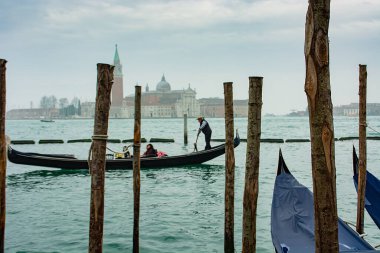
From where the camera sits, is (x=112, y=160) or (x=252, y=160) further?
(x=112, y=160)

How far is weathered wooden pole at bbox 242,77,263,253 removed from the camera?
317 cm

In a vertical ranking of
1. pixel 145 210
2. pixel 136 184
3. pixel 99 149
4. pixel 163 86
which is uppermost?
pixel 163 86

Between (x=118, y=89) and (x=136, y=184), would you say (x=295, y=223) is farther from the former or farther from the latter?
(x=118, y=89)

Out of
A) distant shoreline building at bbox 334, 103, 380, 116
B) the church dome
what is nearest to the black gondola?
the church dome

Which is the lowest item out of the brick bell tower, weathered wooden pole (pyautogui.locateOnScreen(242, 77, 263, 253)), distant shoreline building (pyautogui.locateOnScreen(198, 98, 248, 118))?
weathered wooden pole (pyautogui.locateOnScreen(242, 77, 263, 253))

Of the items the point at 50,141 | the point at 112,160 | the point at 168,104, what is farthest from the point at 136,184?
the point at 168,104

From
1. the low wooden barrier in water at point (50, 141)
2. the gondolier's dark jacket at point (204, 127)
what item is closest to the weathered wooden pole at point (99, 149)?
the gondolier's dark jacket at point (204, 127)

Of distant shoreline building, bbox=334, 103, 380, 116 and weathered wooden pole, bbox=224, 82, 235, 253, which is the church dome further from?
weathered wooden pole, bbox=224, 82, 235, 253

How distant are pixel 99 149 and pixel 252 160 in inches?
45.3

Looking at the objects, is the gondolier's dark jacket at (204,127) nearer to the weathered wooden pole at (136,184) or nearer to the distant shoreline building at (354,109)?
the weathered wooden pole at (136,184)

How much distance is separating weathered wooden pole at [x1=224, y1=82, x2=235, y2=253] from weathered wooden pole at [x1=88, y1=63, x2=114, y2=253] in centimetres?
174

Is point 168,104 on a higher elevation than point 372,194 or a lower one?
higher

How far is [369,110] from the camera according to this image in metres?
121

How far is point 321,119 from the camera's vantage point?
180cm
